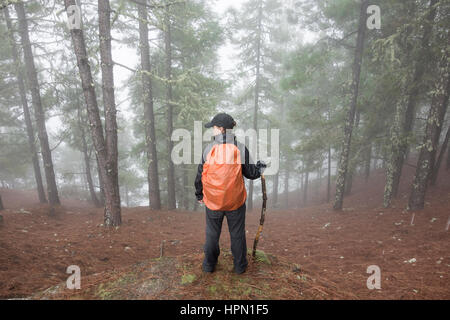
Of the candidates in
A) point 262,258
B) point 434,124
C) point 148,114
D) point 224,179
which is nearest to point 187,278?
point 262,258

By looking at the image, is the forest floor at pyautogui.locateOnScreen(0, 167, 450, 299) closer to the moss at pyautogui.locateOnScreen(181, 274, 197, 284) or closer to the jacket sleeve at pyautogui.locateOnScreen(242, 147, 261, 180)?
the moss at pyautogui.locateOnScreen(181, 274, 197, 284)

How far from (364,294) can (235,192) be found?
236 centimetres

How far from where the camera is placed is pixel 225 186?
10.3 ft

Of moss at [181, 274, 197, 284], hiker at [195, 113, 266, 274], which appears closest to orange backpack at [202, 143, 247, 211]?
hiker at [195, 113, 266, 274]

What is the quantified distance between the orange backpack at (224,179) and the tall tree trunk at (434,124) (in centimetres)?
797

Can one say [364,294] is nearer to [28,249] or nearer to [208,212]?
[208,212]

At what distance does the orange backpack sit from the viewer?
124 inches

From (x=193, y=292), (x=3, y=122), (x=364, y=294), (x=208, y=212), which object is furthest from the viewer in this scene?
(x=3, y=122)

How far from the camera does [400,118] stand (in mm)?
9500

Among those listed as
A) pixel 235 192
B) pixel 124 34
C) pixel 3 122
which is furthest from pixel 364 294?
pixel 3 122

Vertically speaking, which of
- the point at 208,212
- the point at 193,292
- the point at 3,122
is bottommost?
the point at 193,292

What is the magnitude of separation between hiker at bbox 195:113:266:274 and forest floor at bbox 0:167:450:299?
1.23ft

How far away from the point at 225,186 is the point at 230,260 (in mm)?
1506

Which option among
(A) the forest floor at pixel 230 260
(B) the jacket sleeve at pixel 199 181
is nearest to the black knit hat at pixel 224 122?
(B) the jacket sleeve at pixel 199 181
